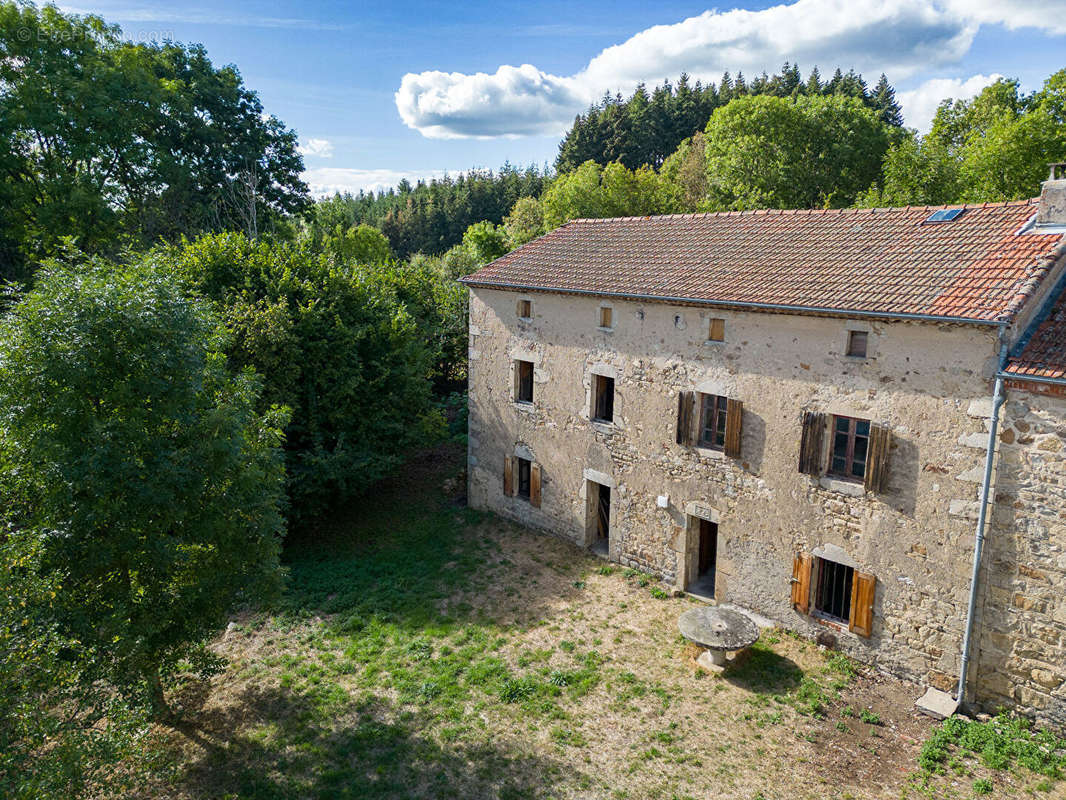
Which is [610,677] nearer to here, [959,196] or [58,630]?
[58,630]

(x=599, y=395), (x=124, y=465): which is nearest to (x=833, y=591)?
(x=599, y=395)

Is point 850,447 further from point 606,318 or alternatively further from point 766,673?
point 606,318

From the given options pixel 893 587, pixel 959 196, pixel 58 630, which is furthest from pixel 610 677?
pixel 959 196

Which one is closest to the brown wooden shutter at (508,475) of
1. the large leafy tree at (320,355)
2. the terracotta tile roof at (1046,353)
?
the large leafy tree at (320,355)

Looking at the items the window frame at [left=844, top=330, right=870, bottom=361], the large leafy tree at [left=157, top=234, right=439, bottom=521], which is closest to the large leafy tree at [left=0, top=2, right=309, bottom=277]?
the large leafy tree at [left=157, top=234, right=439, bottom=521]

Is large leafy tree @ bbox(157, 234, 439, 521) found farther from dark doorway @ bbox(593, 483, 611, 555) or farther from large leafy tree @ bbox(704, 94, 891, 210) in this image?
large leafy tree @ bbox(704, 94, 891, 210)
